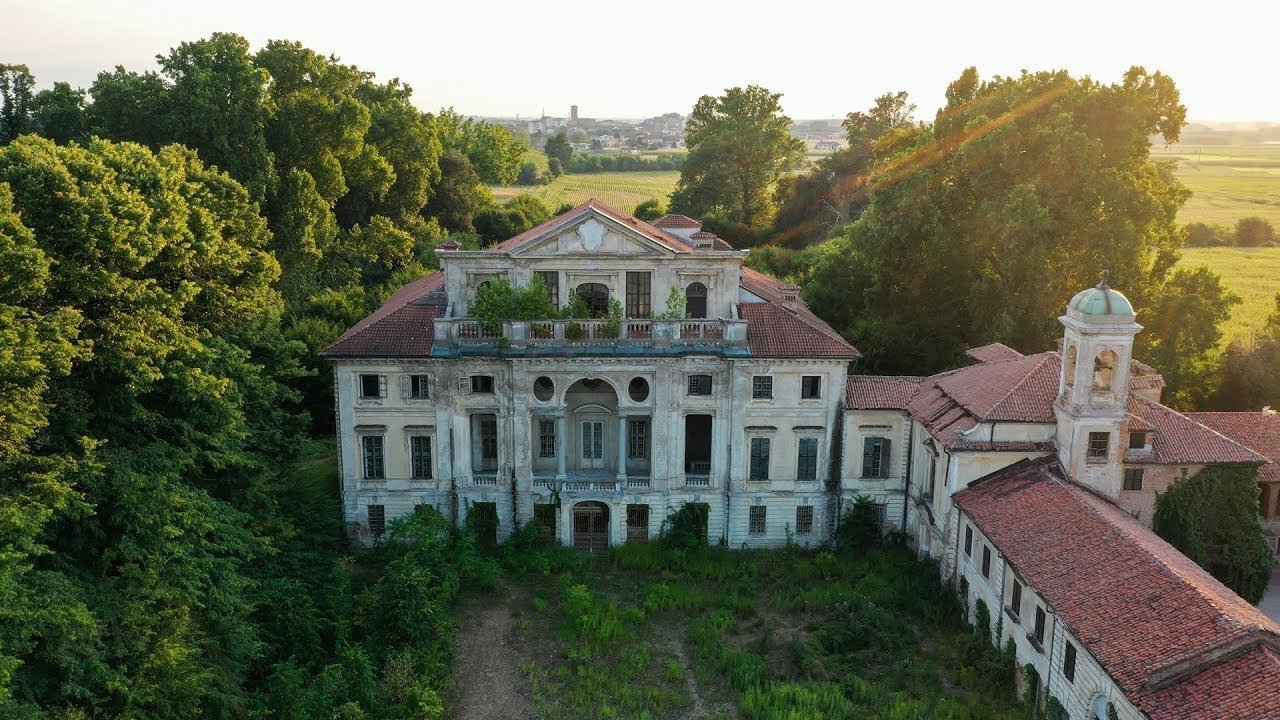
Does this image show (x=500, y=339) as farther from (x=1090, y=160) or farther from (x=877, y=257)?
(x=1090, y=160)

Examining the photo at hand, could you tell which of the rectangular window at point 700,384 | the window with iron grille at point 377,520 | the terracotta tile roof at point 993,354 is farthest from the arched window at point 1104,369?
the window with iron grille at point 377,520

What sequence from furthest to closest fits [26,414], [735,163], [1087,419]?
[735,163] → [1087,419] → [26,414]

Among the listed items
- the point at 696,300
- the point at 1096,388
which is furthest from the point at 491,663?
the point at 1096,388

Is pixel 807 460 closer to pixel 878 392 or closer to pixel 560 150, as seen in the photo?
pixel 878 392

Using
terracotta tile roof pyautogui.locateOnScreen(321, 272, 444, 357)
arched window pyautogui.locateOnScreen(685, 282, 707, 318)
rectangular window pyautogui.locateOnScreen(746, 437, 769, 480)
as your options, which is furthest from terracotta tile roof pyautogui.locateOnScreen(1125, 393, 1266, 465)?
terracotta tile roof pyautogui.locateOnScreen(321, 272, 444, 357)

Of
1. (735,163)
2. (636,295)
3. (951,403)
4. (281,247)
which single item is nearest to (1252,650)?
(951,403)

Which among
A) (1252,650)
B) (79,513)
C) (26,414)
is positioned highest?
(26,414)

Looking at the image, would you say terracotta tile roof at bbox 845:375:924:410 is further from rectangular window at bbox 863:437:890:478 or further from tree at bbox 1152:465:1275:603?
tree at bbox 1152:465:1275:603
